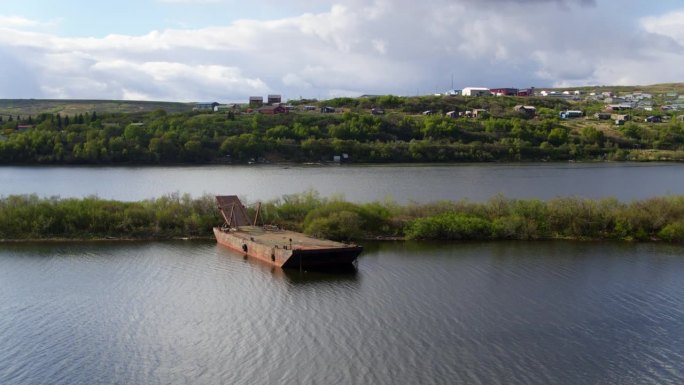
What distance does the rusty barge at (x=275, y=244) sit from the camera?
110 feet

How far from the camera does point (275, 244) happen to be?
36.3 m

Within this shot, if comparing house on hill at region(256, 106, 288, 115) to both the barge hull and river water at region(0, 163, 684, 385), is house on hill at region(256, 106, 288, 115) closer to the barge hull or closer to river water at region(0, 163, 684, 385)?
river water at region(0, 163, 684, 385)

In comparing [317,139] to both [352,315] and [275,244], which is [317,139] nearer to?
[275,244]

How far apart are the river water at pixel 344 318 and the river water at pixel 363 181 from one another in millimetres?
18872

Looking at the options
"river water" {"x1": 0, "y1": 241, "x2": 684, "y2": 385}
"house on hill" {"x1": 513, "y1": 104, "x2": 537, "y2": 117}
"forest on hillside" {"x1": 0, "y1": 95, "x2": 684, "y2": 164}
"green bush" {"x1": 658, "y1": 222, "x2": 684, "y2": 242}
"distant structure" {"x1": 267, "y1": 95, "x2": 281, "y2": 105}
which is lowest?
"river water" {"x1": 0, "y1": 241, "x2": 684, "y2": 385}

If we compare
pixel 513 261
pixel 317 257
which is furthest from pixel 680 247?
pixel 317 257

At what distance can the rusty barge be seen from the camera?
33531 millimetres

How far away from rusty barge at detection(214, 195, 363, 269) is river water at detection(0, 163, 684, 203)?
11078 mm

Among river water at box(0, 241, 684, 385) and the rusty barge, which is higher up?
the rusty barge

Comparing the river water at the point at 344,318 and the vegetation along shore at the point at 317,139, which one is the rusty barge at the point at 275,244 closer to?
the river water at the point at 344,318

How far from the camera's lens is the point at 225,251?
38812mm

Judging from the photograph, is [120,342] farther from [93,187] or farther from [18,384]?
[93,187]

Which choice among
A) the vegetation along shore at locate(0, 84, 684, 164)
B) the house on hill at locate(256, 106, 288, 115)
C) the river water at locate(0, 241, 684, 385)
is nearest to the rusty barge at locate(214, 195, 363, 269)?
the river water at locate(0, 241, 684, 385)

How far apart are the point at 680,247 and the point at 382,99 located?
126 m
